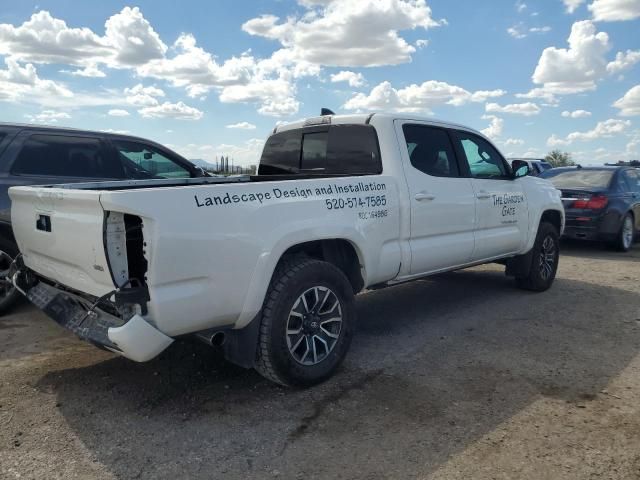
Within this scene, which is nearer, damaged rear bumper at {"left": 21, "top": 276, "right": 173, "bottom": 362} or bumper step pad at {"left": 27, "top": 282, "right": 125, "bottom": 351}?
damaged rear bumper at {"left": 21, "top": 276, "right": 173, "bottom": 362}

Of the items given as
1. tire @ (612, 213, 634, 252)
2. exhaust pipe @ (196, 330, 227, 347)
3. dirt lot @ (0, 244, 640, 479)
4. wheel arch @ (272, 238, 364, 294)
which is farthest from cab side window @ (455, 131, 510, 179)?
tire @ (612, 213, 634, 252)

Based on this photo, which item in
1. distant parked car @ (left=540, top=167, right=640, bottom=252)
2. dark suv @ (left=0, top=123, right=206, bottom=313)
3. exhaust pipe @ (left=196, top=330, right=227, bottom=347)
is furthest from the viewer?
distant parked car @ (left=540, top=167, right=640, bottom=252)

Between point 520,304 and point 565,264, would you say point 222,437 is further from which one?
point 565,264

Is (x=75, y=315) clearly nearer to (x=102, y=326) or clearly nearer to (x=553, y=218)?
(x=102, y=326)

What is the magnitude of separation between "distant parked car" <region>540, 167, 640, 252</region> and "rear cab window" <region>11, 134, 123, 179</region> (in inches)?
305

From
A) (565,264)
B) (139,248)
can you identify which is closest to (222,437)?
(139,248)

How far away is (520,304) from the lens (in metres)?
6.05

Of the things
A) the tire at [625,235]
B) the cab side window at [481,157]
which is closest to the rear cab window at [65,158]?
the cab side window at [481,157]

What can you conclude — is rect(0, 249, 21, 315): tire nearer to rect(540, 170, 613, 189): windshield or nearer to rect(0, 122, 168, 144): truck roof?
rect(0, 122, 168, 144): truck roof

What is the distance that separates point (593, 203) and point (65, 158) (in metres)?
8.51

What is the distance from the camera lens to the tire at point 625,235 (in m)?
9.79

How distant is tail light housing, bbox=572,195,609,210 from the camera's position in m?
9.62

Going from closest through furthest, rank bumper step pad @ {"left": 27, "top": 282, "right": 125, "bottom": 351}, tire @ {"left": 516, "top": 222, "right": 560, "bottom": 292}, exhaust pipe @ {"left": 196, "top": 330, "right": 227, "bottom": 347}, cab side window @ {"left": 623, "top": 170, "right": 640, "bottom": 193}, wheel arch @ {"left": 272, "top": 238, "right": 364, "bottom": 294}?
bumper step pad @ {"left": 27, "top": 282, "right": 125, "bottom": 351} → exhaust pipe @ {"left": 196, "top": 330, "right": 227, "bottom": 347} → wheel arch @ {"left": 272, "top": 238, "right": 364, "bottom": 294} → tire @ {"left": 516, "top": 222, "right": 560, "bottom": 292} → cab side window @ {"left": 623, "top": 170, "right": 640, "bottom": 193}

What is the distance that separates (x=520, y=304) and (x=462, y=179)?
1.79m
